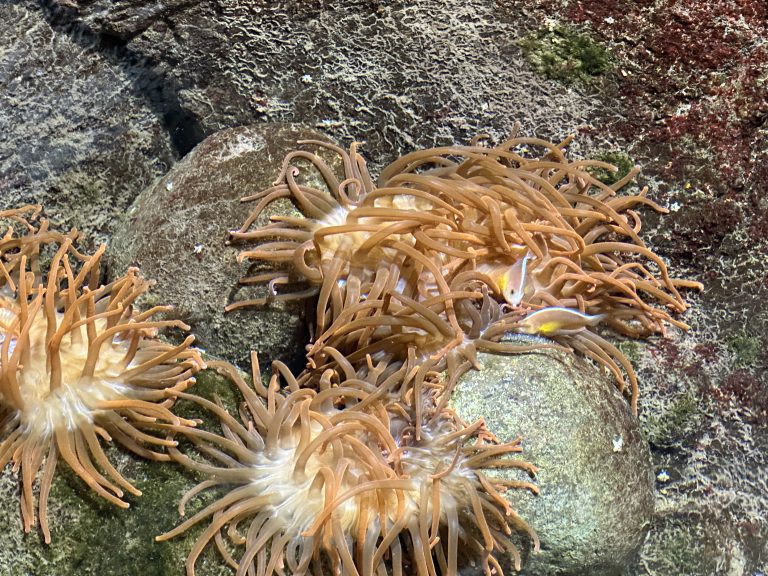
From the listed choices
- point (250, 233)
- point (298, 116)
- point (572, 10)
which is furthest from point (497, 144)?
point (250, 233)

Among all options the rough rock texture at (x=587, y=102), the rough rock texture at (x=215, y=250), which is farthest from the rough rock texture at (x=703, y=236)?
the rough rock texture at (x=215, y=250)

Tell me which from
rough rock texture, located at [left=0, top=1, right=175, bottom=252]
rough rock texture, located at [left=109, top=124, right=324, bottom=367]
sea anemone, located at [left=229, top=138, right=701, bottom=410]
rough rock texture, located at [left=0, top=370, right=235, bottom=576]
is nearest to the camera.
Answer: rough rock texture, located at [left=0, top=370, right=235, bottom=576]

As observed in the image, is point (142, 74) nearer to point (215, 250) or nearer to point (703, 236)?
point (215, 250)

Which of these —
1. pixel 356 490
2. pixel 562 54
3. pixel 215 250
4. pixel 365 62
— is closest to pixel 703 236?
pixel 562 54

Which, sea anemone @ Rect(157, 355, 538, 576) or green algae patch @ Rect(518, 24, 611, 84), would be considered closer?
sea anemone @ Rect(157, 355, 538, 576)

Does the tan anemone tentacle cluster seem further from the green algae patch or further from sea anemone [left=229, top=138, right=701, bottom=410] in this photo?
the green algae patch

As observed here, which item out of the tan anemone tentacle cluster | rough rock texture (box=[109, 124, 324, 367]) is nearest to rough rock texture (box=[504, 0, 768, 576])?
the tan anemone tentacle cluster
